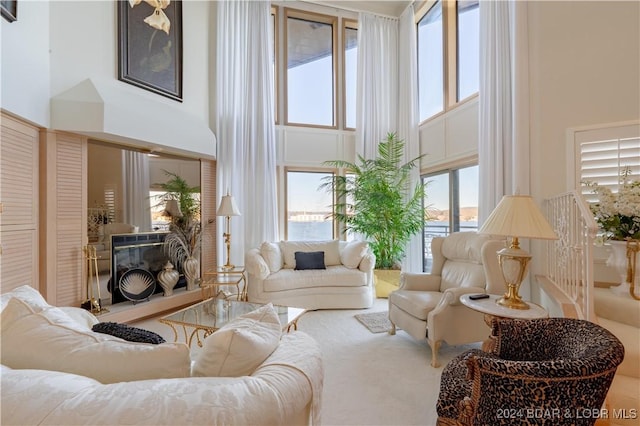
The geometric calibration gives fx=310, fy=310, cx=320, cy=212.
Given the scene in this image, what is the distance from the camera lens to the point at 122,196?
3.68m

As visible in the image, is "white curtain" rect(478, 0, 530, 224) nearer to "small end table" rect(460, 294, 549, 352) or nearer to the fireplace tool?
"small end table" rect(460, 294, 549, 352)

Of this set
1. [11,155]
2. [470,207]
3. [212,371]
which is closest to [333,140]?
[470,207]

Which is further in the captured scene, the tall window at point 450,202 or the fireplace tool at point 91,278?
the tall window at point 450,202

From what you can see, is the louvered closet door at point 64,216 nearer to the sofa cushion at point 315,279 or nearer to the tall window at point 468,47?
the sofa cushion at point 315,279

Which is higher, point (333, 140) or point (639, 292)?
point (333, 140)

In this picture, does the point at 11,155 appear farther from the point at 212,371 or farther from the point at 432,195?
the point at 432,195

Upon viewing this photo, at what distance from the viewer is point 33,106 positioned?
2.70 m

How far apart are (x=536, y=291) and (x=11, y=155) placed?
490 cm

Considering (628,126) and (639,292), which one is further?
(628,126)

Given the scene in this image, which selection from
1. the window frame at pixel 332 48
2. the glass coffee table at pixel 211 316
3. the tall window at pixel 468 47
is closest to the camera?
the glass coffee table at pixel 211 316

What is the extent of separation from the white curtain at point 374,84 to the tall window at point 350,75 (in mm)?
209

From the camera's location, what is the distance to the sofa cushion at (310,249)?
455cm

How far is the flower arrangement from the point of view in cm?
222

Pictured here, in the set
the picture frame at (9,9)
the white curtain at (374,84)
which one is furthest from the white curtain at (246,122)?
the picture frame at (9,9)
